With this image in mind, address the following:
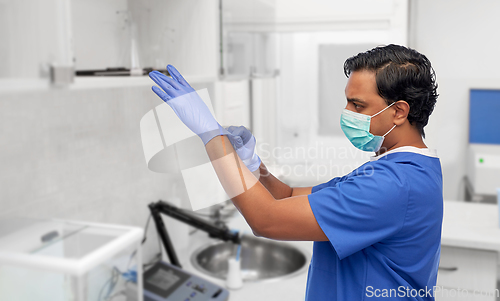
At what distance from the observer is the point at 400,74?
0.90 m

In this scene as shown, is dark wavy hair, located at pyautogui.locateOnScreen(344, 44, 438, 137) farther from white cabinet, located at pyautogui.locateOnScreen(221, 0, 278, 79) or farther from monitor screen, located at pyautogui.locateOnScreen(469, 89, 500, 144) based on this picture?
monitor screen, located at pyautogui.locateOnScreen(469, 89, 500, 144)

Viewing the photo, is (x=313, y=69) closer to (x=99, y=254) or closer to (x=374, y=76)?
(x=374, y=76)

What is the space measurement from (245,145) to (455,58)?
2.09 metres

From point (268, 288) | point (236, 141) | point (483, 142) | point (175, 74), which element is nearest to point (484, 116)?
point (483, 142)

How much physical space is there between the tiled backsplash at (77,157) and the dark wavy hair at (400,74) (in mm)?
696

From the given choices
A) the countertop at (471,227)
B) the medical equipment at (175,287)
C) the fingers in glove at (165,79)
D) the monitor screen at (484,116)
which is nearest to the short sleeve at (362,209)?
the fingers in glove at (165,79)

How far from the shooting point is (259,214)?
2.68ft

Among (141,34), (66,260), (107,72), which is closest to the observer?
(66,260)

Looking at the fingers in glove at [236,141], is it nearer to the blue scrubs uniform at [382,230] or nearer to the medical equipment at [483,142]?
the blue scrubs uniform at [382,230]

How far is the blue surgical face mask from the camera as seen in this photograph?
97 centimetres

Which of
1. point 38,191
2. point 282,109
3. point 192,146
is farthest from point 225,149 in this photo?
point 282,109

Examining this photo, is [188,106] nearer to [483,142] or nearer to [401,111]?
[401,111]

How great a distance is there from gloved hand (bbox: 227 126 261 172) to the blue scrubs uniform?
20 centimetres

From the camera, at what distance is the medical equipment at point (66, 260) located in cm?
84
